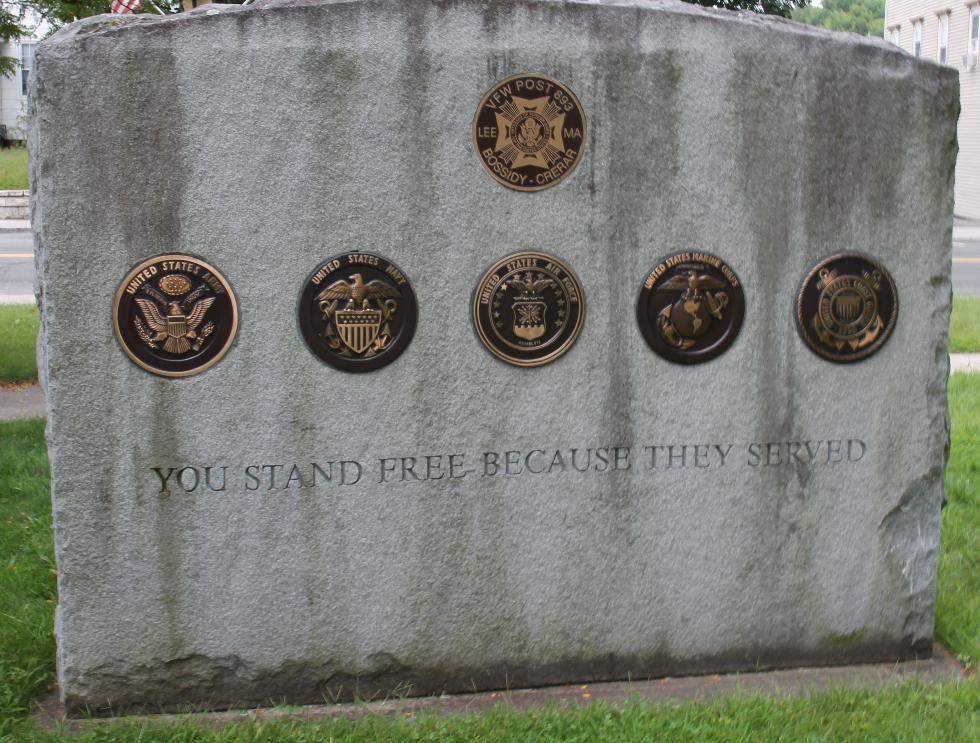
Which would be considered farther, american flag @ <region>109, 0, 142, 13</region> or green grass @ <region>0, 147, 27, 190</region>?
green grass @ <region>0, 147, 27, 190</region>

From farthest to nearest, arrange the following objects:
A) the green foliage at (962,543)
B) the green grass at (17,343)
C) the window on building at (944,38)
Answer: the window on building at (944,38) → the green grass at (17,343) → the green foliage at (962,543)

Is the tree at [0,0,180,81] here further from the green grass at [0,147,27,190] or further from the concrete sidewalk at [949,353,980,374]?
the green grass at [0,147,27,190]

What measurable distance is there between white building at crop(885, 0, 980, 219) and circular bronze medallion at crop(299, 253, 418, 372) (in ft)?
77.7

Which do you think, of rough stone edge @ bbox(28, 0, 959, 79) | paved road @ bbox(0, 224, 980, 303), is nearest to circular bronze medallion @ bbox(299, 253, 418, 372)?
rough stone edge @ bbox(28, 0, 959, 79)

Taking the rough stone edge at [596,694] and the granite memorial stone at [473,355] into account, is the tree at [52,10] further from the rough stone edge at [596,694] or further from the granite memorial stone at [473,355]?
the rough stone edge at [596,694]

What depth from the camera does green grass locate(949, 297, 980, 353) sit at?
969 centimetres

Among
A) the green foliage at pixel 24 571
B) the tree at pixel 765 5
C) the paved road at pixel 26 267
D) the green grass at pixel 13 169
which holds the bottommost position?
the green foliage at pixel 24 571

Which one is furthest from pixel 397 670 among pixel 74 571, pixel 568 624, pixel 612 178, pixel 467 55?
pixel 467 55

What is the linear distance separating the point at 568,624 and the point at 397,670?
0.60 meters

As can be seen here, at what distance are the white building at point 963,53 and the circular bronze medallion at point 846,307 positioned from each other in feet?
74.5

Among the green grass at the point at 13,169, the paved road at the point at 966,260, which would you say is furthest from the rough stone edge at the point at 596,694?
the green grass at the point at 13,169

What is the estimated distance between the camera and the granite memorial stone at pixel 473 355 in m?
3.38

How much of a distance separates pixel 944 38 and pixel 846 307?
27.7 metres

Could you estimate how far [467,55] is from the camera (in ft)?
11.4
